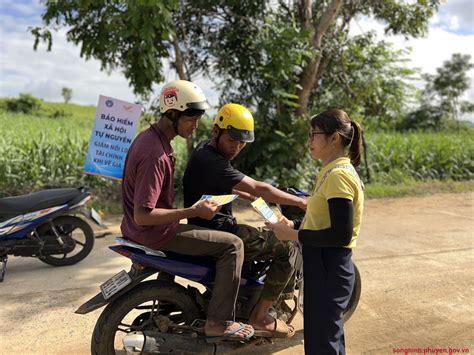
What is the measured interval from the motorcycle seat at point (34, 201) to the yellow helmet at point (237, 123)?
2720 mm

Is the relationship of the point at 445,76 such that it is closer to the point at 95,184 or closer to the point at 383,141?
the point at 383,141

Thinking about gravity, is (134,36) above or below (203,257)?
above

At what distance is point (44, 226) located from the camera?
4820 millimetres

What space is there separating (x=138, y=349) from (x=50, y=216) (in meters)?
2.56

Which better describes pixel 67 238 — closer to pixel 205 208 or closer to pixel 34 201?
pixel 34 201

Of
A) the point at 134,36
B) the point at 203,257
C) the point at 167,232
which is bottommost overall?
the point at 203,257

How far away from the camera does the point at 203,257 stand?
9.46ft

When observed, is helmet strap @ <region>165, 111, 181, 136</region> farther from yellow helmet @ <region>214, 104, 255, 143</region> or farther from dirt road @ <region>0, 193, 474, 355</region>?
dirt road @ <region>0, 193, 474, 355</region>

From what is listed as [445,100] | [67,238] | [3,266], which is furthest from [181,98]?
[445,100]

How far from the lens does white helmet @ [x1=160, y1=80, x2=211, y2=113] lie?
2.69 meters

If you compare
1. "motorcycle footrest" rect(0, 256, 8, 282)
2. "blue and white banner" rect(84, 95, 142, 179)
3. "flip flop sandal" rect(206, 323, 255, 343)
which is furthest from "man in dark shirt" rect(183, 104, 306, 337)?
"blue and white banner" rect(84, 95, 142, 179)

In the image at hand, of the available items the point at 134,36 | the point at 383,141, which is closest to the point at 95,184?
the point at 134,36

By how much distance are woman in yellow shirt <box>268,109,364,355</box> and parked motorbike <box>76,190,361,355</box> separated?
751 mm

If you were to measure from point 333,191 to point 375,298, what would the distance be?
239 cm
